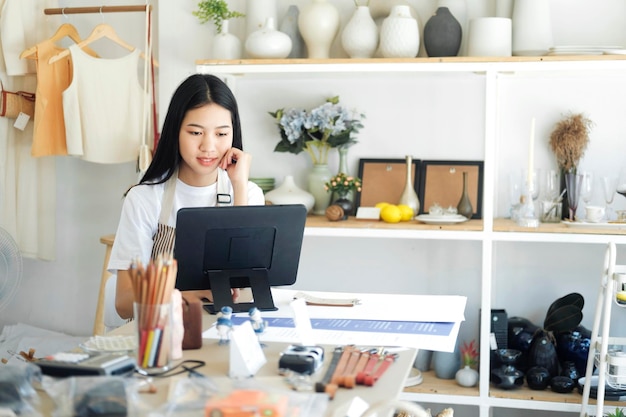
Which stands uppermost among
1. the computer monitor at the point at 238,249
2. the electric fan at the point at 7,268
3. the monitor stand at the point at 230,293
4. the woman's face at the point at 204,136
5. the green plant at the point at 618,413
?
the woman's face at the point at 204,136

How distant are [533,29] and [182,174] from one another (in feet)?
5.35

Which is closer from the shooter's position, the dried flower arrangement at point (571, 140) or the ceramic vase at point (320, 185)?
the dried flower arrangement at point (571, 140)

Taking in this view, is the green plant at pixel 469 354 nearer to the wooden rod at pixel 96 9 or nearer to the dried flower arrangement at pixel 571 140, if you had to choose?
the dried flower arrangement at pixel 571 140

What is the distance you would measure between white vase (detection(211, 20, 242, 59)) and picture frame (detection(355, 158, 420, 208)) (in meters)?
0.72

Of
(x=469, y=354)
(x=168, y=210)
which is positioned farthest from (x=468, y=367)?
(x=168, y=210)

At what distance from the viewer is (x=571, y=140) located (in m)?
3.46

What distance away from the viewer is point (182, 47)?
3.82 metres

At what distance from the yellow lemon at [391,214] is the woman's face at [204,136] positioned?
1.10 metres

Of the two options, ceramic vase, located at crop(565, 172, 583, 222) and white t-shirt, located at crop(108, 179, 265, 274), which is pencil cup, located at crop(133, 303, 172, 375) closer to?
white t-shirt, located at crop(108, 179, 265, 274)

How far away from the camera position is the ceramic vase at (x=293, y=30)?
3.65m

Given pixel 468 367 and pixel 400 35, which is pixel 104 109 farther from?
pixel 468 367

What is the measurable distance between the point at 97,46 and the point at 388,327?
253cm

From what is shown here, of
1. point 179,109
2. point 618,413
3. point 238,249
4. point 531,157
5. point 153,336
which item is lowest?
point 618,413

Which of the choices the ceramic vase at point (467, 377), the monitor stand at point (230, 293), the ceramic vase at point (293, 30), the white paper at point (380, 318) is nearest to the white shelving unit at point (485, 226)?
the ceramic vase at point (467, 377)
